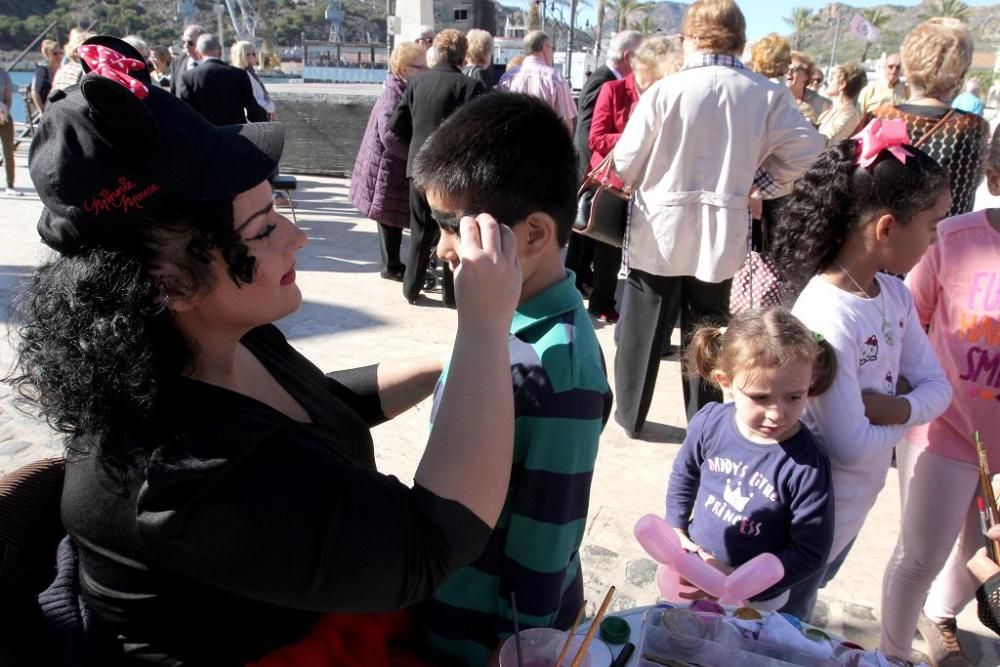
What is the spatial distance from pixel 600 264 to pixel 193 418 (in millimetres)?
4350

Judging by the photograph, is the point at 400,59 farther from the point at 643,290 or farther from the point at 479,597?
the point at 479,597

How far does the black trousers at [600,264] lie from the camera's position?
5.05 metres

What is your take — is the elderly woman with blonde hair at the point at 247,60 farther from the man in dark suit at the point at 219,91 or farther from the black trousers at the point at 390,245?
the black trousers at the point at 390,245

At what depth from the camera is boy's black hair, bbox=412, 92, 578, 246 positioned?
127 centimetres

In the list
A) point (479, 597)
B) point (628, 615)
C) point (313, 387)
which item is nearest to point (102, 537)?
point (313, 387)

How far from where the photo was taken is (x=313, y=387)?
1360 mm

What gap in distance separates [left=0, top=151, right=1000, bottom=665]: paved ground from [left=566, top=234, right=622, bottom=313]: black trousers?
0.26 m

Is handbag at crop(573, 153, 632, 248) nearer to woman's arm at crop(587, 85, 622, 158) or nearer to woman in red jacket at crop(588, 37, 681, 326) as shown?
woman in red jacket at crop(588, 37, 681, 326)

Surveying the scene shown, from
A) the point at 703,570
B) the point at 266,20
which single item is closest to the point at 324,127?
the point at 703,570

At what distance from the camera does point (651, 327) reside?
341cm

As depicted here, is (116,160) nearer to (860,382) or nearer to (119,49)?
(119,49)

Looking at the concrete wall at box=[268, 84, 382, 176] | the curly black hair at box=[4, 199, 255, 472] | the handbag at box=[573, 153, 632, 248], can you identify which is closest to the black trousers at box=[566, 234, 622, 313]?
the handbag at box=[573, 153, 632, 248]

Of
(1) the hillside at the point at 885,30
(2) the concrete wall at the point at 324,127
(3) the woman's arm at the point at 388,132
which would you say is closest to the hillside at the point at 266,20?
(1) the hillside at the point at 885,30

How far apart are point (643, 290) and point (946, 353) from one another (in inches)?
57.9
